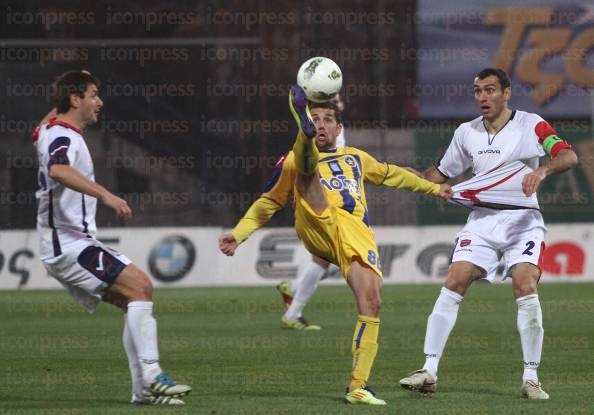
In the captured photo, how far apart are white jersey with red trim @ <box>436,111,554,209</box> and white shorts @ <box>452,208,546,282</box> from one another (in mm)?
105

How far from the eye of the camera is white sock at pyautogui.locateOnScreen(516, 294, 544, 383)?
8.65m

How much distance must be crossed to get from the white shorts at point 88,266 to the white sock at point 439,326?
2.16m

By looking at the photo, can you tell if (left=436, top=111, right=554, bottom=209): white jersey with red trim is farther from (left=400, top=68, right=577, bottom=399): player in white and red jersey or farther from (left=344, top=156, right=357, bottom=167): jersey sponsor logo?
(left=344, top=156, right=357, bottom=167): jersey sponsor logo

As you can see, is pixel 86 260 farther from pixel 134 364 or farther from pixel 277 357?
pixel 277 357

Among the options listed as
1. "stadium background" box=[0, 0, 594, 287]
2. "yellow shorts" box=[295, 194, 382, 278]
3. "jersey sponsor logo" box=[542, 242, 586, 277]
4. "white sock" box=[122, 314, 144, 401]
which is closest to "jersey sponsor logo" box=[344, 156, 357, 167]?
"yellow shorts" box=[295, 194, 382, 278]

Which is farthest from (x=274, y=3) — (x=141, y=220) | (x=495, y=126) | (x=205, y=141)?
(x=495, y=126)

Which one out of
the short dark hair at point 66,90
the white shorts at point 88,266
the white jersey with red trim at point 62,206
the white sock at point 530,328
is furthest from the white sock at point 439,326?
the short dark hair at point 66,90

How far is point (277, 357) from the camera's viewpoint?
11031mm

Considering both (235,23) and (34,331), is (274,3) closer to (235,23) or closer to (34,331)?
(235,23)

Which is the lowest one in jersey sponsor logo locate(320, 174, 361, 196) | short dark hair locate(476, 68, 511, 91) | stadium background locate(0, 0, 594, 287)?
jersey sponsor logo locate(320, 174, 361, 196)

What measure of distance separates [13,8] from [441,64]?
322 inches

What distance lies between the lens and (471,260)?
8922 mm

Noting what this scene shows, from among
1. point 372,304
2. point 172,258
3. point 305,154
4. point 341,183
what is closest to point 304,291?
point 341,183

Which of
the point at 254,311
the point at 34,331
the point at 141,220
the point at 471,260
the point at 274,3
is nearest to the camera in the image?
the point at 471,260
